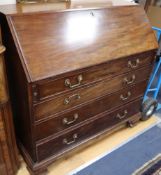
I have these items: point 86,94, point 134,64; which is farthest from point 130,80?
point 86,94

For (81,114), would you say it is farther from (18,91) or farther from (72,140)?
(18,91)

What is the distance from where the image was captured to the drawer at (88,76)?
113cm

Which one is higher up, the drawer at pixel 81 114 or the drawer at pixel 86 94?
the drawer at pixel 86 94

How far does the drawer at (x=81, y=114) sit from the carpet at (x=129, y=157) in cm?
41

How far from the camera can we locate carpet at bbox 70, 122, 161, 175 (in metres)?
1.58

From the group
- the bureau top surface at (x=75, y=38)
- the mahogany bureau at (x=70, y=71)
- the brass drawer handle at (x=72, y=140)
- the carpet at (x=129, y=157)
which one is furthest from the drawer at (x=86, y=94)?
the carpet at (x=129, y=157)

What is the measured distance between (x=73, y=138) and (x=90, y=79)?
0.50 m

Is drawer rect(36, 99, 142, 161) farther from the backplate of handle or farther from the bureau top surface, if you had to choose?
the bureau top surface

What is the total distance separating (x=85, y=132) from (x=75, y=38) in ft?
2.42

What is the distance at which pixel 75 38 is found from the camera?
1.25 metres

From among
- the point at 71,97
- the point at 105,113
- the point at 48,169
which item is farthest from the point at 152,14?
the point at 48,169

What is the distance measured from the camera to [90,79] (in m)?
1.32

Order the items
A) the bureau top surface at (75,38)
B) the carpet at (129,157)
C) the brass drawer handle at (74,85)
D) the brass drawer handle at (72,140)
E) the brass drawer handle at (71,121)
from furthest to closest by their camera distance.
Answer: the carpet at (129,157)
the brass drawer handle at (72,140)
the brass drawer handle at (71,121)
the brass drawer handle at (74,85)
the bureau top surface at (75,38)

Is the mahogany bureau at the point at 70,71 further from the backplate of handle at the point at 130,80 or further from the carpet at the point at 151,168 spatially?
the carpet at the point at 151,168
